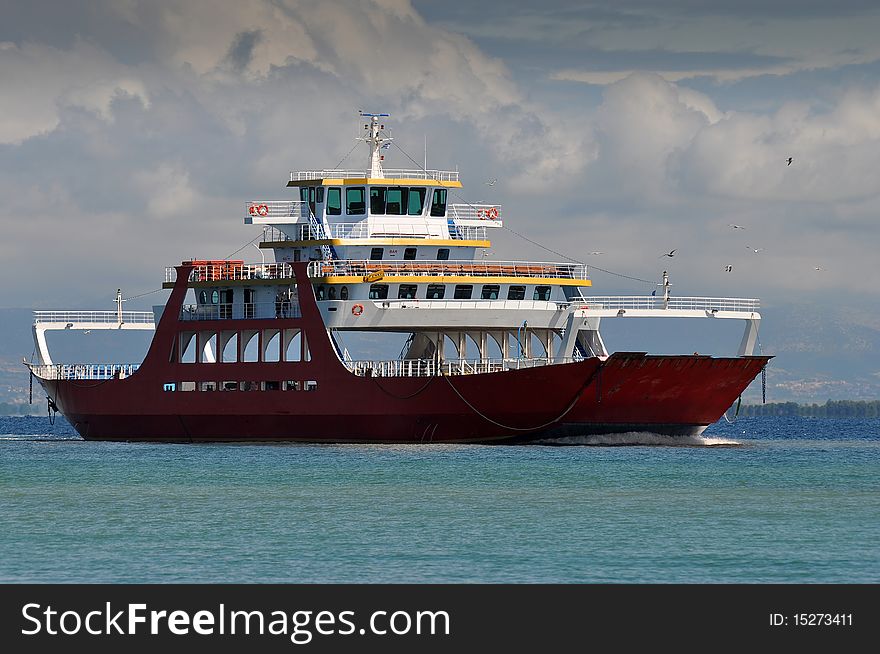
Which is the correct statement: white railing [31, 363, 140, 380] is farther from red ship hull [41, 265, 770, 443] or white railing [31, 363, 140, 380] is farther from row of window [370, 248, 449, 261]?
row of window [370, 248, 449, 261]

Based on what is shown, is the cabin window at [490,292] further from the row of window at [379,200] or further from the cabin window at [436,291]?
the row of window at [379,200]

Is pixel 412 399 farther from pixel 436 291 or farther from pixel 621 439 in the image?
pixel 621 439

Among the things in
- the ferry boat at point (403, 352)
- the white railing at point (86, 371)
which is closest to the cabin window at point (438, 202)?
the ferry boat at point (403, 352)

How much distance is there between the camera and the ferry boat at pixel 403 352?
62906 millimetres

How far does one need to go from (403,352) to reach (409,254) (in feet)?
19.6

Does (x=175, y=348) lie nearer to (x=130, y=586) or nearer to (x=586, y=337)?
(x=586, y=337)

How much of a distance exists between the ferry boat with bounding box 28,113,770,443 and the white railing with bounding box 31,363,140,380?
0.69m

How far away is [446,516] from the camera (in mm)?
43125

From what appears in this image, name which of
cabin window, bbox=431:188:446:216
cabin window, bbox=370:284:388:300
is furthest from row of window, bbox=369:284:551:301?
cabin window, bbox=431:188:446:216

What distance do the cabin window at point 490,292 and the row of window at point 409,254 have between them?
139 inches

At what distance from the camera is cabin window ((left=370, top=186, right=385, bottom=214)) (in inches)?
2763

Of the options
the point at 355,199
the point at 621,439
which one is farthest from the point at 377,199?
the point at 621,439

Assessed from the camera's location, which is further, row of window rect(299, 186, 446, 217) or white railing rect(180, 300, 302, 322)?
row of window rect(299, 186, 446, 217)

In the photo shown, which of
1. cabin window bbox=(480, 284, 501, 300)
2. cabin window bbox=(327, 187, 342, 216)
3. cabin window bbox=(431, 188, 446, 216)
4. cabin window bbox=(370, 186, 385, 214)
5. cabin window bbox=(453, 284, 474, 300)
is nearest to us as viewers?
cabin window bbox=(453, 284, 474, 300)
